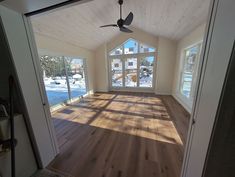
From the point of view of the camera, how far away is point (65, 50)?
3955 millimetres

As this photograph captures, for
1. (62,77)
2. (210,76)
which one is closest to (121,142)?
(210,76)

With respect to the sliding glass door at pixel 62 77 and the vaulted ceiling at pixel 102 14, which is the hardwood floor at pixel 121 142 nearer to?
the sliding glass door at pixel 62 77

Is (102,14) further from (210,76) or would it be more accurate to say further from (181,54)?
(210,76)

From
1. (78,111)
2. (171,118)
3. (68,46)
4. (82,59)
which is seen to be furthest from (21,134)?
(82,59)

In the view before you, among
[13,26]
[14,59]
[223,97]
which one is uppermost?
[13,26]

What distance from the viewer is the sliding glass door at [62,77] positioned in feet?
12.2

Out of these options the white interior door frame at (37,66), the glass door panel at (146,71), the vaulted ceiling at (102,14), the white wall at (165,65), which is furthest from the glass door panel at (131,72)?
the white interior door frame at (37,66)

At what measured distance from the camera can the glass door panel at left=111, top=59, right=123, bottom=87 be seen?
598 cm

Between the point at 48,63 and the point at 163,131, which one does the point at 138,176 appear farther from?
the point at 48,63

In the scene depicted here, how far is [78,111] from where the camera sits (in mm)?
3578

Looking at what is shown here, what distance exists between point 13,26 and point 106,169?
6.88 ft

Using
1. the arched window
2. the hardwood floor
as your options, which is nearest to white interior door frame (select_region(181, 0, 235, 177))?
the hardwood floor

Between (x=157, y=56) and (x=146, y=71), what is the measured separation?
890 millimetres

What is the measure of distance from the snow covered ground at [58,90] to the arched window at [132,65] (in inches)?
83.2
